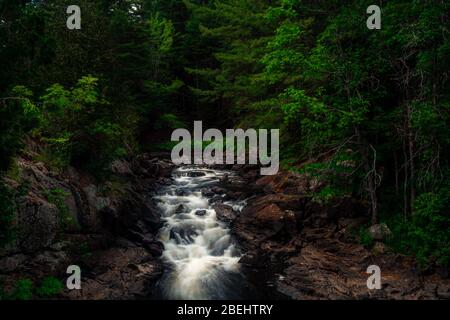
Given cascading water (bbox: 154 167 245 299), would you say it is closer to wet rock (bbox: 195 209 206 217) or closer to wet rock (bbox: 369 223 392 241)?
wet rock (bbox: 195 209 206 217)

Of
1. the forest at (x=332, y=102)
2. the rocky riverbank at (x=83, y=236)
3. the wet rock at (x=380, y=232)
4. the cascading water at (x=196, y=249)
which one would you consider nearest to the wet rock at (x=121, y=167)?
the rocky riverbank at (x=83, y=236)

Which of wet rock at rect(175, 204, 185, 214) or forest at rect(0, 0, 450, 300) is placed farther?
wet rock at rect(175, 204, 185, 214)

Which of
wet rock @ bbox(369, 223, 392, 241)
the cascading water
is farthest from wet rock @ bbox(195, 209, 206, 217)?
wet rock @ bbox(369, 223, 392, 241)

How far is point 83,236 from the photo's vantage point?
1176cm

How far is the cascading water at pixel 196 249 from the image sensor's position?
11.3 m

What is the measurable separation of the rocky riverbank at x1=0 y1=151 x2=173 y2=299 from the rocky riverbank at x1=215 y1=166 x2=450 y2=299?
137 inches

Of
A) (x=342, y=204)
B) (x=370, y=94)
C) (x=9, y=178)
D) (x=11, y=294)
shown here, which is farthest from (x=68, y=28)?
(x=342, y=204)

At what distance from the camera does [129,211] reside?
14484 millimetres

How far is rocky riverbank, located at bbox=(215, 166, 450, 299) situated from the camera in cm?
1049

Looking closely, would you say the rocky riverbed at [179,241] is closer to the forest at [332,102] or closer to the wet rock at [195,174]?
the forest at [332,102]

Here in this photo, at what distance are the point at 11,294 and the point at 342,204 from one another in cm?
1103

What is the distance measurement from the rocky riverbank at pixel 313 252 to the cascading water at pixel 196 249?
611 millimetres
